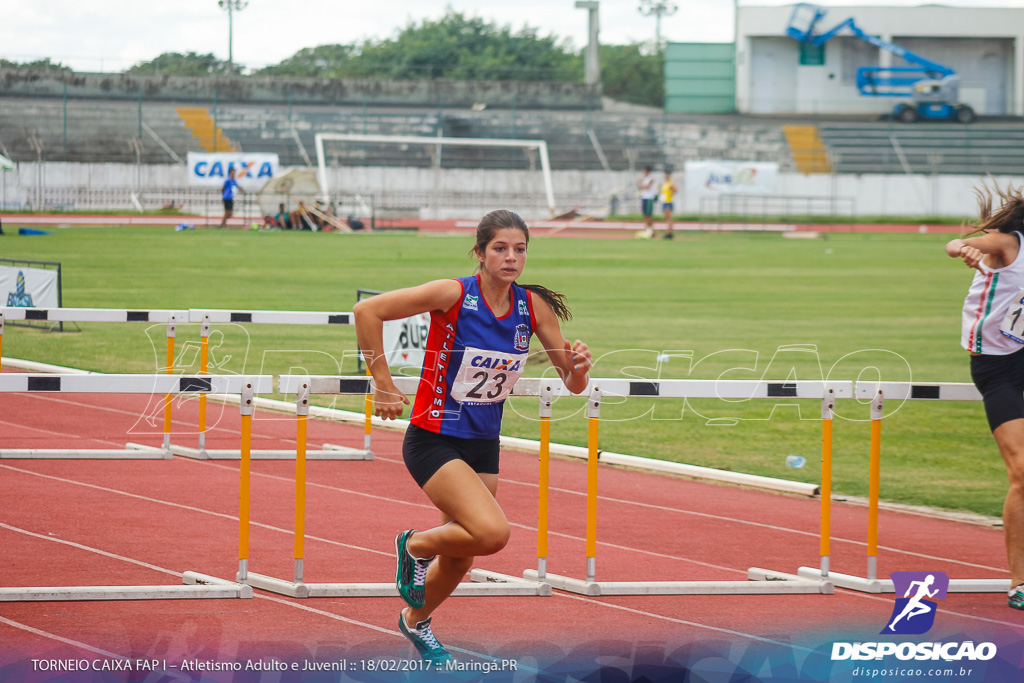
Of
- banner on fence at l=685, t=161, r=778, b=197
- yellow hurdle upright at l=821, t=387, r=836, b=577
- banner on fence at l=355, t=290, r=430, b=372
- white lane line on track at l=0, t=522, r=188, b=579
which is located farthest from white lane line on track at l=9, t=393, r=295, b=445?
banner on fence at l=685, t=161, r=778, b=197

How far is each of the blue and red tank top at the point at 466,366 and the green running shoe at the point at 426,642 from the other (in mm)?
839

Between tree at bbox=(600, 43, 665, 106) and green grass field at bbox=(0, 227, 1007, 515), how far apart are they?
63598mm

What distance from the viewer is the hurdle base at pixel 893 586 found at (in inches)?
241

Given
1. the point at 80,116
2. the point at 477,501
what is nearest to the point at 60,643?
the point at 477,501

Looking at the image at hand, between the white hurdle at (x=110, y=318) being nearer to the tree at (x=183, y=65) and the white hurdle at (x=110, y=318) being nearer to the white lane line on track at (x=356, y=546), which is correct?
the white lane line on track at (x=356, y=546)

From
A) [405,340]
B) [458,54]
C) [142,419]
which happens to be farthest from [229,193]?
[458,54]

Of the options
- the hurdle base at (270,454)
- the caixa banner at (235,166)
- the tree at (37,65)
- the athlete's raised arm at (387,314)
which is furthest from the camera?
the tree at (37,65)

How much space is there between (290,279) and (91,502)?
14.7 m

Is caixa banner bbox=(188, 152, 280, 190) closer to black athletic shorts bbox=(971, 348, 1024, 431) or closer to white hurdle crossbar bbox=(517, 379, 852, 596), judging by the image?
white hurdle crossbar bbox=(517, 379, 852, 596)

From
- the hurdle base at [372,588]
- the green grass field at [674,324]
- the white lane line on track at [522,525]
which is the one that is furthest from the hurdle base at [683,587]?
the green grass field at [674,324]

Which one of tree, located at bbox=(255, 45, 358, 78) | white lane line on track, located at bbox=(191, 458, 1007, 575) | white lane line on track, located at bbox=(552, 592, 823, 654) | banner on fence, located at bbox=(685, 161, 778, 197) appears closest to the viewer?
white lane line on track, located at bbox=(552, 592, 823, 654)

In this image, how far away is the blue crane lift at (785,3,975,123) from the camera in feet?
197

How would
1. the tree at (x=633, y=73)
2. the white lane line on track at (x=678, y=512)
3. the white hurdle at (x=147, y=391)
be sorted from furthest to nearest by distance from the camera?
the tree at (x=633, y=73) < the white lane line on track at (x=678, y=512) < the white hurdle at (x=147, y=391)

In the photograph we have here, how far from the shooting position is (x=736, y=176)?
148ft
